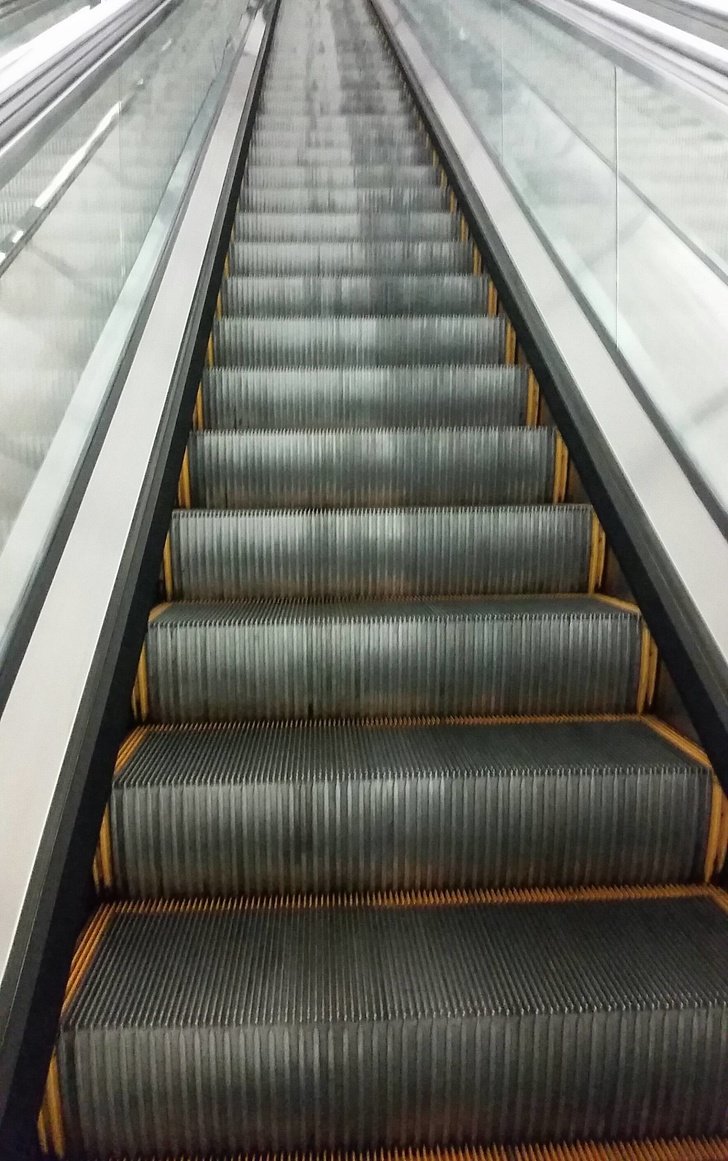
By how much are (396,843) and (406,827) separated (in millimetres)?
36

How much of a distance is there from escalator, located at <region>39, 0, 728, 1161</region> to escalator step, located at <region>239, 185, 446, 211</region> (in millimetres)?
1699

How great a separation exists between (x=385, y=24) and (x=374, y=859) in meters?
Result: 6.82

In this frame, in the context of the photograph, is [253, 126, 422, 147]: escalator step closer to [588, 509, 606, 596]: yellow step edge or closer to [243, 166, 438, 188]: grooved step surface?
[243, 166, 438, 188]: grooved step surface

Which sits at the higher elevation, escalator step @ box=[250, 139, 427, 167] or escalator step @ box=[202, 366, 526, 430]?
escalator step @ box=[250, 139, 427, 167]

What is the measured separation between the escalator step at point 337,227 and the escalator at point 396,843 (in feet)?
4.57

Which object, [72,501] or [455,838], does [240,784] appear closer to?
[455,838]

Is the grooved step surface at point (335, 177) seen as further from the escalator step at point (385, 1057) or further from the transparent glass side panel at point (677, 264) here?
the escalator step at point (385, 1057)

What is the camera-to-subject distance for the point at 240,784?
1.51m

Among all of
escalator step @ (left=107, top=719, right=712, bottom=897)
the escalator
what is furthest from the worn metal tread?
escalator step @ (left=107, top=719, right=712, bottom=897)

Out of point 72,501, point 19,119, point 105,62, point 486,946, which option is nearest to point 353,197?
point 105,62

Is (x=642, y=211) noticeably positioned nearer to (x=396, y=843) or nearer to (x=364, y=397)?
(x=364, y=397)


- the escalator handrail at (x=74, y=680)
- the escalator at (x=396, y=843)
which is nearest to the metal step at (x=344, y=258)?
the escalator handrail at (x=74, y=680)

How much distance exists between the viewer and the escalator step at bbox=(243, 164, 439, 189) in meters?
3.83

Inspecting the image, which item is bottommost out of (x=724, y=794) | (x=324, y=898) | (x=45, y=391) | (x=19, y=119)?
(x=324, y=898)
